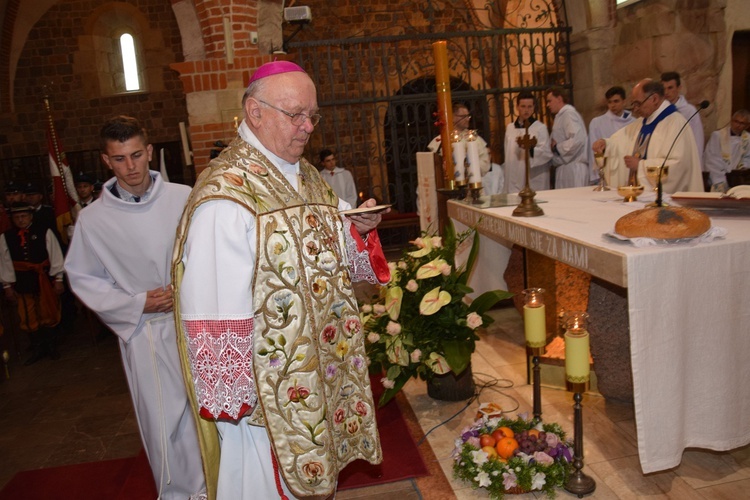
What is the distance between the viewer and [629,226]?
2.57 m

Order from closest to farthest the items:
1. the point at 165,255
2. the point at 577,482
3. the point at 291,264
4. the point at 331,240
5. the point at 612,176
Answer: the point at 291,264, the point at 331,240, the point at 577,482, the point at 165,255, the point at 612,176

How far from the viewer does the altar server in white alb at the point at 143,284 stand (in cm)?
293

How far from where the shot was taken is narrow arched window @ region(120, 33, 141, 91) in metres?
13.5

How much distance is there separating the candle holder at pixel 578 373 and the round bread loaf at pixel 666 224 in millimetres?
399

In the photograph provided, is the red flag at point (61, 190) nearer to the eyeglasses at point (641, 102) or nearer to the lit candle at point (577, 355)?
the eyeglasses at point (641, 102)

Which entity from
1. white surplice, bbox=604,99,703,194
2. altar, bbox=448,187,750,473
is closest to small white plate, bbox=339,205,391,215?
altar, bbox=448,187,750,473

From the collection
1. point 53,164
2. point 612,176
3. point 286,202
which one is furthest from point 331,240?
point 53,164

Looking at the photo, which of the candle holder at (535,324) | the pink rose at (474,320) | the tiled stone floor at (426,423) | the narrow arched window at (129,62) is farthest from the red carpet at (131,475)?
the narrow arched window at (129,62)

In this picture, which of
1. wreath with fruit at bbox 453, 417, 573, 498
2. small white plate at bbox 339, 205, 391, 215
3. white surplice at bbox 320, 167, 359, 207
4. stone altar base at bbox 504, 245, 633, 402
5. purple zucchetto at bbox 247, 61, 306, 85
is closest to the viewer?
purple zucchetto at bbox 247, 61, 306, 85

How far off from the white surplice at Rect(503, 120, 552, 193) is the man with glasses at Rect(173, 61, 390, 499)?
574 centimetres

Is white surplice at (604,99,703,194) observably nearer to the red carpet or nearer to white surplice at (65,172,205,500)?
the red carpet

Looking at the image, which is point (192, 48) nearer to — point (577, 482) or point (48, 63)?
point (577, 482)

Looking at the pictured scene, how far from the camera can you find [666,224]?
2.49 meters

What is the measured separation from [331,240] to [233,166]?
1.28ft
